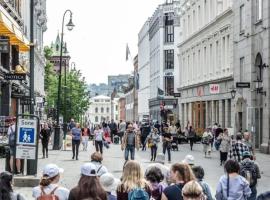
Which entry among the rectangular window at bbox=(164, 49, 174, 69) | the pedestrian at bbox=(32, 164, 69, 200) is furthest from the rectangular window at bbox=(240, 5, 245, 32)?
the rectangular window at bbox=(164, 49, 174, 69)

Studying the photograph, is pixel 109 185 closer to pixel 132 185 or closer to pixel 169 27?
pixel 132 185

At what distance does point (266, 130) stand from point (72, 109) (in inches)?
2100

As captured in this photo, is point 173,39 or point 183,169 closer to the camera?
point 183,169

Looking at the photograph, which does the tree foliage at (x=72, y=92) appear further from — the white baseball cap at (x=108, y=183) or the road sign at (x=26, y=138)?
the white baseball cap at (x=108, y=183)

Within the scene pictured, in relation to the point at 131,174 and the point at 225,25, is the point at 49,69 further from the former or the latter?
the point at 131,174

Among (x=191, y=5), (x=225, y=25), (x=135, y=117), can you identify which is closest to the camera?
(x=225, y=25)

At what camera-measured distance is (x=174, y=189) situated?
9.10 m

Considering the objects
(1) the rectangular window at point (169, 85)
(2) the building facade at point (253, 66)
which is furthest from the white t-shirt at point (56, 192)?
(1) the rectangular window at point (169, 85)

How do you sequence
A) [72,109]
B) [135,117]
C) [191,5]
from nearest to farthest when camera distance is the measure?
1. [191,5]
2. [72,109]
3. [135,117]

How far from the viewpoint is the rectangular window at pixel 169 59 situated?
95.2 metres

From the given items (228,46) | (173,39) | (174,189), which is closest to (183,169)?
(174,189)

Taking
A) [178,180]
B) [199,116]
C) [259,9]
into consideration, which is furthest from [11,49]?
[178,180]

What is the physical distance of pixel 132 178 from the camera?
Answer: 9547 millimetres

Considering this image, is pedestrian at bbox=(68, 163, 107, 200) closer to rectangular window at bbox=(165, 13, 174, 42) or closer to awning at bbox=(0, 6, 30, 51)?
awning at bbox=(0, 6, 30, 51)
